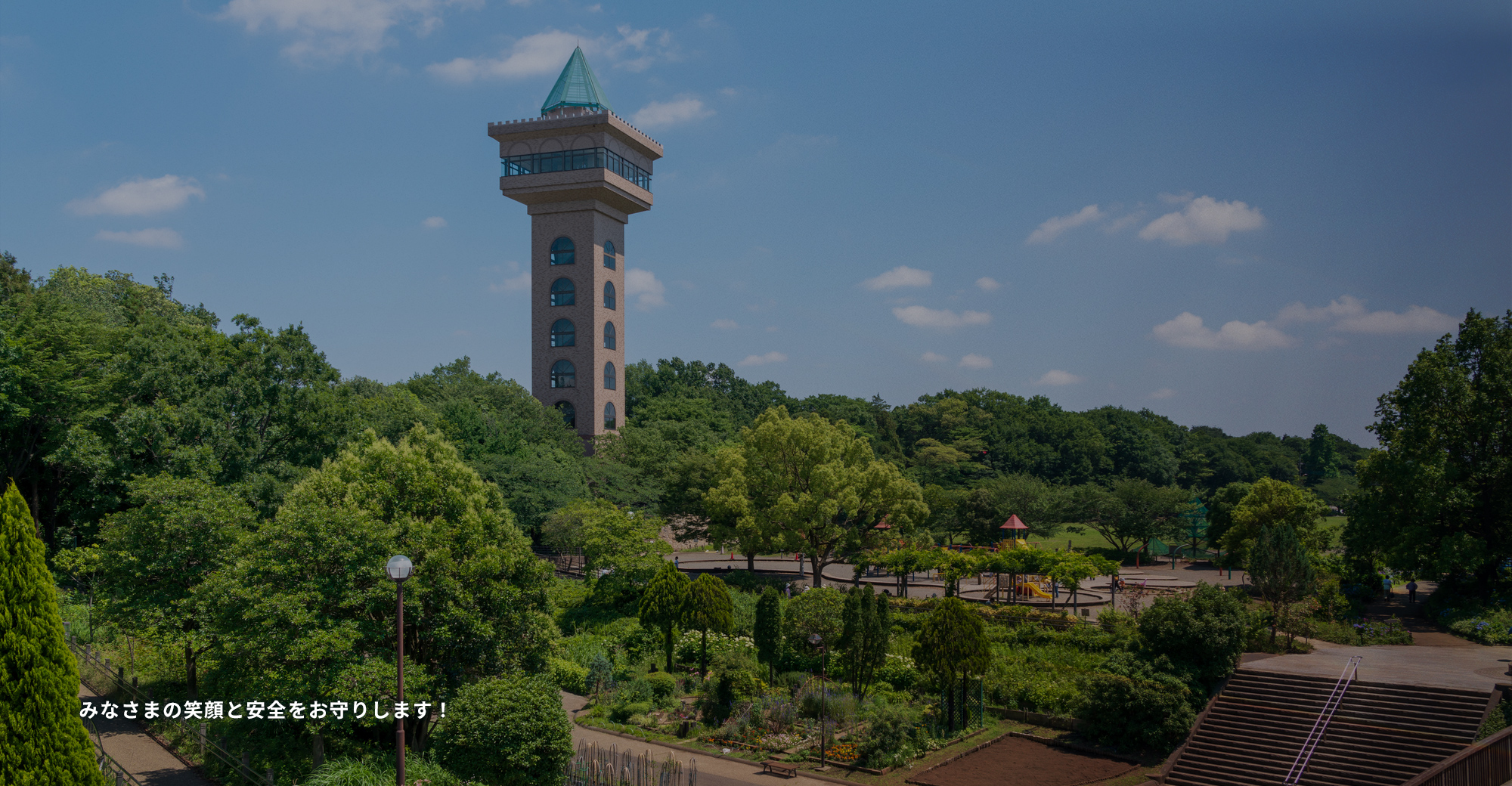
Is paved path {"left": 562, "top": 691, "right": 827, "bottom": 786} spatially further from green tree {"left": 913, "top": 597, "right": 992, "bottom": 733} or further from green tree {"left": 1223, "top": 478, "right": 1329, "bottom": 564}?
green tree {"left": 1223, "top": 478, "right": 1329, "bottom": 564}

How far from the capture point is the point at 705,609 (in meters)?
26.8

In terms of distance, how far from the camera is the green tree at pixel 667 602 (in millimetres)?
26953

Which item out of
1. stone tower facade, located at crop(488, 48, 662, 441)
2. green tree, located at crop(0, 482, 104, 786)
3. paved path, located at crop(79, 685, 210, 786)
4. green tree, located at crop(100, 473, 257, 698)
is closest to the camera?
green tree, located at crop(0, 482, 104, 786)

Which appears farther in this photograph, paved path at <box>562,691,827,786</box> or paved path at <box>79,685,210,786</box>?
paved path at <box>562,691,827,786</box>

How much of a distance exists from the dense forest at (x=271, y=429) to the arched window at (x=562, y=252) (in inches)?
379

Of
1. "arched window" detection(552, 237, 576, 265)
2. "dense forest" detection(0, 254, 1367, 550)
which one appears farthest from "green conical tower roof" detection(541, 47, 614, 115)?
"dense forest" detection(0, 254, 1367, 550)

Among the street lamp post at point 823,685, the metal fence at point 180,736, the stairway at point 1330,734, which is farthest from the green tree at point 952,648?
the metal fence at point 180,736

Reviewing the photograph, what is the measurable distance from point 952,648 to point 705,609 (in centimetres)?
797

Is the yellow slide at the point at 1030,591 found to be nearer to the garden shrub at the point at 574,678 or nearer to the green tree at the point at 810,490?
the green tree at the point at 810,490

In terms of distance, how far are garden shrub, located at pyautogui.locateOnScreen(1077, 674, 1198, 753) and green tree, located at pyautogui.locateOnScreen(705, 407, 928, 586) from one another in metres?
16.4

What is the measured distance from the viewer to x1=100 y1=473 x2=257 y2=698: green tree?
66.1ft

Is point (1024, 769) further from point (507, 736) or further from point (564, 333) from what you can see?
point (564, 333)

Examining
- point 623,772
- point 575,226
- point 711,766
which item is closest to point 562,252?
point 575,226

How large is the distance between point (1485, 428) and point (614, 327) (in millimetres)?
50073
